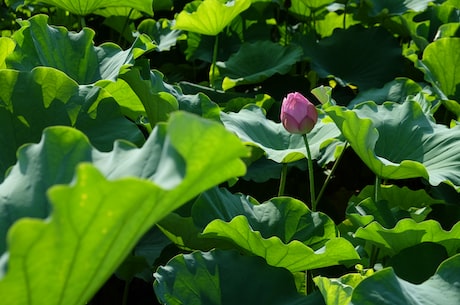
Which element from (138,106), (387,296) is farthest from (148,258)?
(387,296)

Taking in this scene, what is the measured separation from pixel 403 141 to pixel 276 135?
10.2 inches

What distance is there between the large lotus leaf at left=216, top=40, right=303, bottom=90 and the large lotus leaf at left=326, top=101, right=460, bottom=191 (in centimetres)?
72

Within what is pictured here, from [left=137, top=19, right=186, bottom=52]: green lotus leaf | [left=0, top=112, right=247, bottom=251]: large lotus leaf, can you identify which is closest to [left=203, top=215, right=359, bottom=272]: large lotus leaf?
[left=0, top=112, right=247, bottom=251]: large lotus leaf

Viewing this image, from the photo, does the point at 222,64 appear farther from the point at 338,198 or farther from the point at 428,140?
the point at 428,140

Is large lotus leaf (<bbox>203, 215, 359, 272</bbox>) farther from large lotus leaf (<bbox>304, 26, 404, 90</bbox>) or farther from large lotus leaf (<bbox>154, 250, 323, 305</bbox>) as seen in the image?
large lotus leaf (<bbox>304, 26, 404, 90</bbox>)

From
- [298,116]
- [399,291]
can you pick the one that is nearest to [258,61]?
[298,116]

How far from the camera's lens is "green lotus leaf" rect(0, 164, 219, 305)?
679mm

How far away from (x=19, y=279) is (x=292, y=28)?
2456mm

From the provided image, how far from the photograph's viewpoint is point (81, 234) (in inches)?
28.3

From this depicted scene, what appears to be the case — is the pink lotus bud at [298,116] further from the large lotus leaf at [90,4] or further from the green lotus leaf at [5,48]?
→ the large lotus leaf at [90,4]

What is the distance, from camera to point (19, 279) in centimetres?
75

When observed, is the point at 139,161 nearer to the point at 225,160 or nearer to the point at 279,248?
the point at 225,160

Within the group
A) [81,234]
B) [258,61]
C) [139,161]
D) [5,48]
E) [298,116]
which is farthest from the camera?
[258,61]

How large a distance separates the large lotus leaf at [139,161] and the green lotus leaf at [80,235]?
0.07ft
